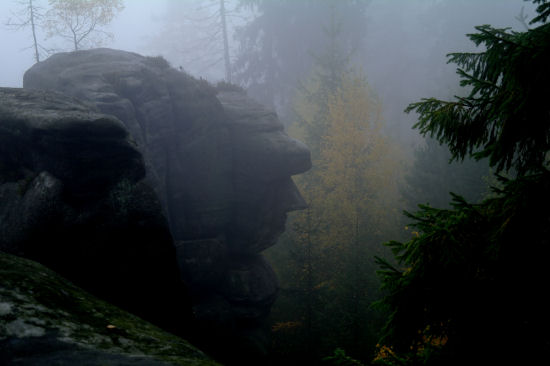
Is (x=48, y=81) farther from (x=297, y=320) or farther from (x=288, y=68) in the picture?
(x=288, y=68)

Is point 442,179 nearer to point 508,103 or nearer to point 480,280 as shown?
point 508,103

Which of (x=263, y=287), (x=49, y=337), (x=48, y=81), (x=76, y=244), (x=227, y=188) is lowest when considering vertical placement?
(x=263, y=287)

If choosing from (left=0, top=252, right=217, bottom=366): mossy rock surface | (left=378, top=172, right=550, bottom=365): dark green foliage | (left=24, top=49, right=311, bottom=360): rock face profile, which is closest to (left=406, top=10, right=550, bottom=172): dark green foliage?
(left=378, top=172, right=550, bottom=365): dark green foliage

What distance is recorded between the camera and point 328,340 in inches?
522

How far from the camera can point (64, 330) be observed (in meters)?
2.54

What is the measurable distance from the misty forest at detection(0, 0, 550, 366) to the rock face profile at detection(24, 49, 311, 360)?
87mm

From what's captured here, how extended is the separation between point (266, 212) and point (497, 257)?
14076mm

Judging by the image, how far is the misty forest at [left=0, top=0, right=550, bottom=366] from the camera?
2510mm

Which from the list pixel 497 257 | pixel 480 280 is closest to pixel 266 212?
pixel 480 280

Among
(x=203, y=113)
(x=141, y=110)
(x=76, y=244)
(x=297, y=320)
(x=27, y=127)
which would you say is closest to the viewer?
(x=76, y=244)

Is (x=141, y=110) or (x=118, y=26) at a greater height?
(x=118, y=26)

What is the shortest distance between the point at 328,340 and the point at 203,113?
10.8m

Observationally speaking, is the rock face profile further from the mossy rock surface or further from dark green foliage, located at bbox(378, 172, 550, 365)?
dark green foliage, located at bbox(378, 172, 550, 365)

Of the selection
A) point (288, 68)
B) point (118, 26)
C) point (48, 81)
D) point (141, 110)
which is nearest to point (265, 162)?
point (141, 110)
